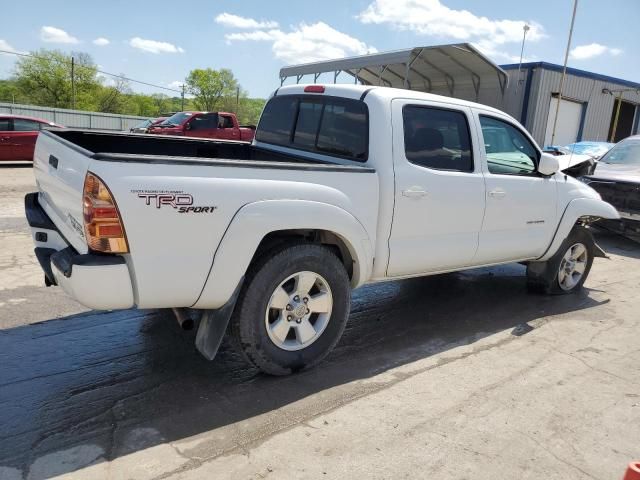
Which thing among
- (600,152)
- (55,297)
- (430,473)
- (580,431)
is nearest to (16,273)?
(55,297)

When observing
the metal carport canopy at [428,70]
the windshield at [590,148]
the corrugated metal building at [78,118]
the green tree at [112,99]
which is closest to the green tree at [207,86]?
the green tree at [112,99]

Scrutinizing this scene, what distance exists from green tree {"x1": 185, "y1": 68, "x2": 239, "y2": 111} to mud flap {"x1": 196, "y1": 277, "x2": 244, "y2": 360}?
9832 centimetres

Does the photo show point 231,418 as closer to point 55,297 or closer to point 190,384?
point 190,384

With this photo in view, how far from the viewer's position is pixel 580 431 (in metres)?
3.15

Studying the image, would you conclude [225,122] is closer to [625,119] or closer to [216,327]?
[216,327]

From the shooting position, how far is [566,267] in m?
5.81

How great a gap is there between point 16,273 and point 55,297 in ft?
3.06

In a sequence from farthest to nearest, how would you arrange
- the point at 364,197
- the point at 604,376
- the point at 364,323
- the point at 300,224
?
1. the point at 364,323
2. the point at 604,376
3. the point at 364,197
4. the point at 300,224

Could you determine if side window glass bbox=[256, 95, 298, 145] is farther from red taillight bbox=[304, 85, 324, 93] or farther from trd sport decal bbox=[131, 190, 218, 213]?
trd sport decal bbox=[131, 190, 218, 213]

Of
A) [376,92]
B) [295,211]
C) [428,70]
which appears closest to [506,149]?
[376,92]

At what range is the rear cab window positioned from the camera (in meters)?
3.97

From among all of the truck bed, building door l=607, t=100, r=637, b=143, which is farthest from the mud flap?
building door l=607, t=100, r=637, b=143

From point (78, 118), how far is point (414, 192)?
43.0 meters

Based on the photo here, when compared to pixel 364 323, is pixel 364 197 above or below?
above
